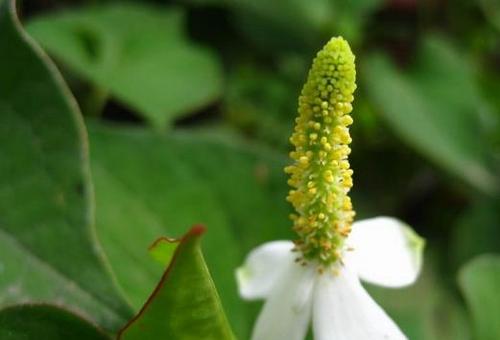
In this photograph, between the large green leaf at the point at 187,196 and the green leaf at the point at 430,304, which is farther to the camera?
the green leaf at the point at 430,304

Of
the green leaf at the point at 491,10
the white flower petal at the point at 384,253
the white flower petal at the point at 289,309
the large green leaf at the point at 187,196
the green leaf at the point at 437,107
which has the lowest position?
the large green leaf at the point at 187,196

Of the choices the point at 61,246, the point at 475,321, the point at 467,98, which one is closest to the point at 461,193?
the point at 467,98

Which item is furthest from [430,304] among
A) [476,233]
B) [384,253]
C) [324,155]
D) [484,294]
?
[324,155]

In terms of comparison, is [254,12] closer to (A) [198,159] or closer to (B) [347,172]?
(A) [198,159]

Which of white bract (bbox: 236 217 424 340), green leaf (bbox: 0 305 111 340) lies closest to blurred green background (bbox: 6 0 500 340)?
white bract (bbox: 236 217 424 340)

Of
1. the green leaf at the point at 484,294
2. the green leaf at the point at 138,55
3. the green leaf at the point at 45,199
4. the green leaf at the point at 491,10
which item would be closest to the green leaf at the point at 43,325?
the green leaf at the point at 45,199

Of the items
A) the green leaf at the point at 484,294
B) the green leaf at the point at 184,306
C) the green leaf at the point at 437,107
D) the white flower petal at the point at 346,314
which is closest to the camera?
the green leaf at the point at 184,306

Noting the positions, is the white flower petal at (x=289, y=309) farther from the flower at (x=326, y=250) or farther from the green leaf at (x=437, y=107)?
the green leaf at (x=437, y=107)
